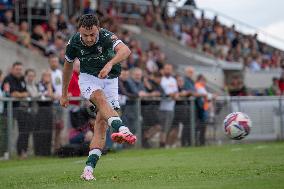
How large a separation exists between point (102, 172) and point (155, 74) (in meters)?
11.4

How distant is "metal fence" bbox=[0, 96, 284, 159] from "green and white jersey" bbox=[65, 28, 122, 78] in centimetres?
706

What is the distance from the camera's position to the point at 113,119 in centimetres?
A: 1109

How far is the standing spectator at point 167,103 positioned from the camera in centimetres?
2212

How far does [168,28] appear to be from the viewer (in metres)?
36.2

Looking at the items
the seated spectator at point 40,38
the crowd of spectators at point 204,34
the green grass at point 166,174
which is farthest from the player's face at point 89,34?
the crowd of spectators at point 204,34

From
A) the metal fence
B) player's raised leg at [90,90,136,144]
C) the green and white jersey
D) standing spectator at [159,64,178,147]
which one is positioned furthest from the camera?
standing spectator at [159,64,178,147]

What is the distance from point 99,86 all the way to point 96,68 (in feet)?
0.92

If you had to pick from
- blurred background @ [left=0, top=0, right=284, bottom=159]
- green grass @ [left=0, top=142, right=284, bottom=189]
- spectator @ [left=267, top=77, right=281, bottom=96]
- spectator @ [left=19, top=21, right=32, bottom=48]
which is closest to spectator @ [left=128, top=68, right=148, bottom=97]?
blurred background @ [left=0, top=0, right=284, bottom=159]

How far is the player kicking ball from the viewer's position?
11320mm

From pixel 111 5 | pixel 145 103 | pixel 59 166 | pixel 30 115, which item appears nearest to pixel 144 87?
pixel 145 103

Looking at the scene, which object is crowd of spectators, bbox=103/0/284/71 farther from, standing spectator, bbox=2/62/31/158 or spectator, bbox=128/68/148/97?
standing spectator, bbox=2/62/31/158

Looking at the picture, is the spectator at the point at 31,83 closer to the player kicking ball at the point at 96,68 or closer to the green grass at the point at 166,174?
the green grass at the point at 166,174

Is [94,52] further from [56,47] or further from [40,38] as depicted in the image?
[40,38]

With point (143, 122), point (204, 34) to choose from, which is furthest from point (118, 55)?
point (204, 34)
